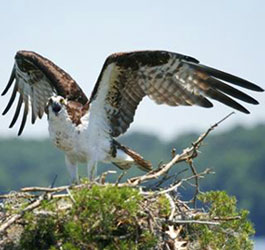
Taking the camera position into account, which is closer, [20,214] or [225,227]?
[20,214]

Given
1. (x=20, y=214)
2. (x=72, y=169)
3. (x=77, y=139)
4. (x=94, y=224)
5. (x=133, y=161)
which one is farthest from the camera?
(x=133, y=161)

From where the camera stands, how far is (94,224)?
10.5 m

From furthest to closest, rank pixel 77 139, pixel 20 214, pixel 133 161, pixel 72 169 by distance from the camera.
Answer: pixel 133 161
pixel 72 169
pixel 77 139
pixel 20 214

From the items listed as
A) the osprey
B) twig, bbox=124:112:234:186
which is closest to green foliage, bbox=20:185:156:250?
twig, bbox=124:112:234:186

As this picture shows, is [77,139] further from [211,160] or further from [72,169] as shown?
[211,160]

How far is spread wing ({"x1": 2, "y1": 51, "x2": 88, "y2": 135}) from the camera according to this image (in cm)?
1370

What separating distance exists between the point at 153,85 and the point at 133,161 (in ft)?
3.45

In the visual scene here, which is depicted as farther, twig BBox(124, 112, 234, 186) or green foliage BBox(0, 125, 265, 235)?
green foliage BBox(0, 125, 265, 235)

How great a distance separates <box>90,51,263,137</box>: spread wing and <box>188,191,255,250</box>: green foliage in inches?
39.0

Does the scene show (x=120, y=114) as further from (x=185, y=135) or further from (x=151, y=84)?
(x=185, y=135)

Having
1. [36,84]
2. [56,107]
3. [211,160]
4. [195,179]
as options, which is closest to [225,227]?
[195,179]

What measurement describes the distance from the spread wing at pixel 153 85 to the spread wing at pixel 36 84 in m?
0.55

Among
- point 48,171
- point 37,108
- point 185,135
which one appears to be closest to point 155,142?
point 185,135

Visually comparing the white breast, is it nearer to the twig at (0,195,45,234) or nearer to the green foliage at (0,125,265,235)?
the twig at (0,195,45,234)
